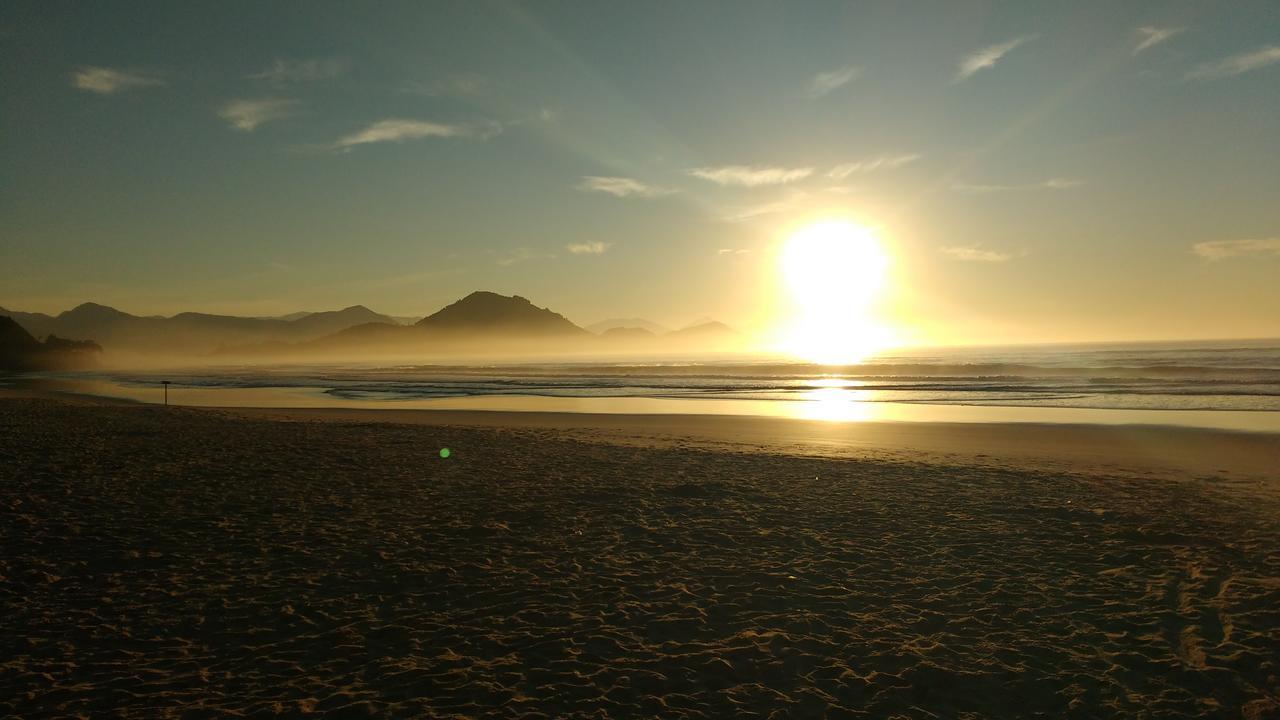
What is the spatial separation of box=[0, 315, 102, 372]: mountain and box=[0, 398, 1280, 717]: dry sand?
118 meters

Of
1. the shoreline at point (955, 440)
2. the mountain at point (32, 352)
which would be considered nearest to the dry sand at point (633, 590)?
the shoreline at point (955, 440)

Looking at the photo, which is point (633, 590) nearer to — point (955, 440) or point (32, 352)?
point (955, 440)

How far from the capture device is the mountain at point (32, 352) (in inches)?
4094

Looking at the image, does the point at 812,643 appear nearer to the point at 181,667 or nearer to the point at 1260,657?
the point at 1260,657

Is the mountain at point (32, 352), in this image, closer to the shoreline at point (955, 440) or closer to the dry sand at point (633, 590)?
the shoreline at point (955, 440)

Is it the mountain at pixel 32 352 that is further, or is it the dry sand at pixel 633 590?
the mountain at pixel 32 352

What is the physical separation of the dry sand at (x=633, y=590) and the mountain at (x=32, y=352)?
118 m

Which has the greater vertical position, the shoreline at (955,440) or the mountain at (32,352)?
the mountain at (32,352)

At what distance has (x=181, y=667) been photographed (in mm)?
6324

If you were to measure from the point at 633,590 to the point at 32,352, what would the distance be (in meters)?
138

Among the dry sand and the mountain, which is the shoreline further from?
the mountain

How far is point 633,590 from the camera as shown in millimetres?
8492

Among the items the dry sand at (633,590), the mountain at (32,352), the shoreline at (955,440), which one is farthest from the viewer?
the mountain at (32,352)

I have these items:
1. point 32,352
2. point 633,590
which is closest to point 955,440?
point 633,590
